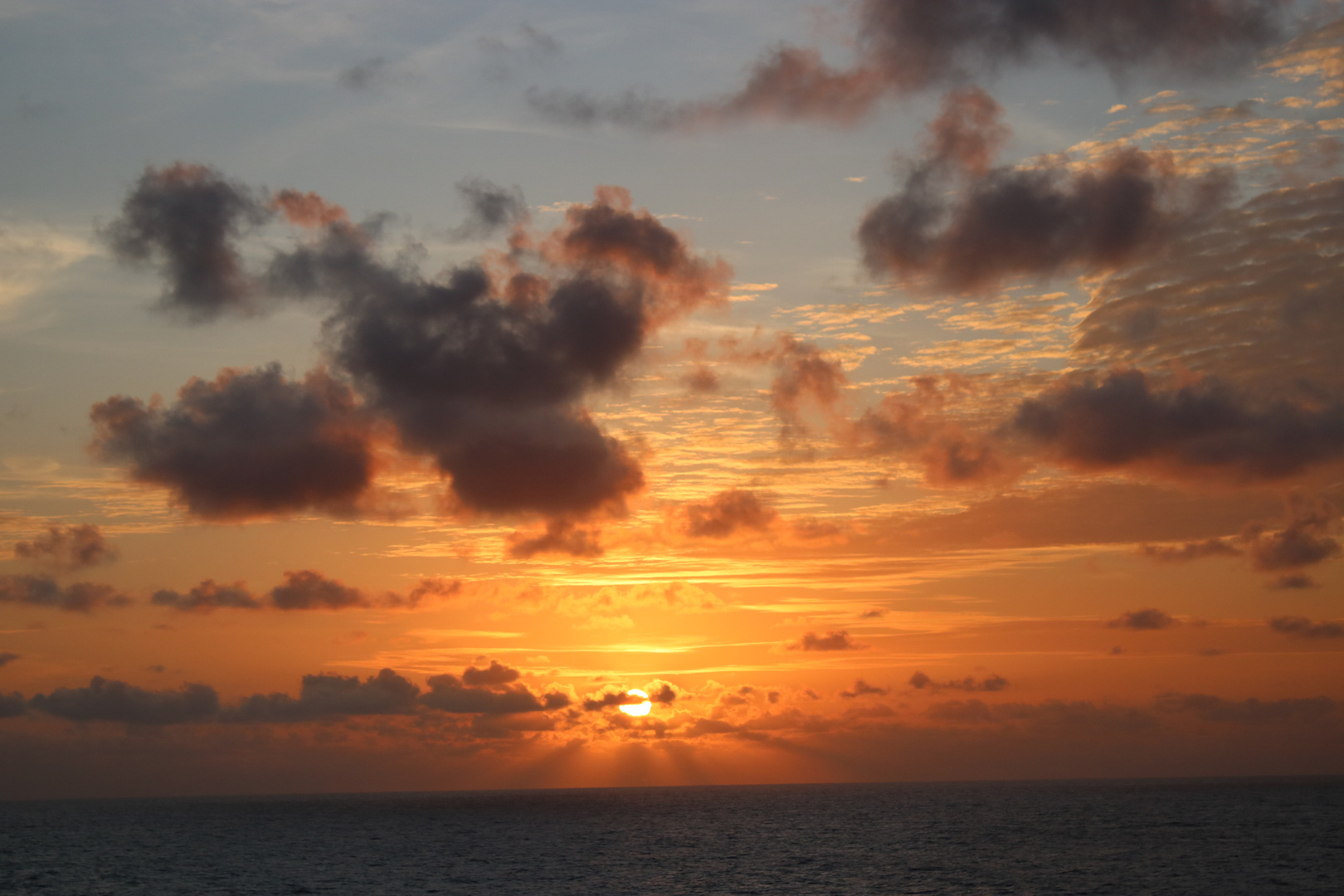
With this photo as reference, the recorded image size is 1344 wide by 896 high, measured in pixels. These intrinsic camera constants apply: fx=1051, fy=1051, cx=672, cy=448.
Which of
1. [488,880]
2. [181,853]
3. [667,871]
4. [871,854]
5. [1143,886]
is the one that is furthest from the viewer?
[181,853]

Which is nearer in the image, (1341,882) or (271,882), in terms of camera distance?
(1341,882)

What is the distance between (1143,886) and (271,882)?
102m

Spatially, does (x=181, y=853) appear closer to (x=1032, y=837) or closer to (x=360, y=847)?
(x=360, y=847)

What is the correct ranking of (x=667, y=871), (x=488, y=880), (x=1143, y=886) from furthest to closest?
(x=667, y=871), (x=488, y=880), (x=1143, y=886)

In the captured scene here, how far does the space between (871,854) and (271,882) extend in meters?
84.1

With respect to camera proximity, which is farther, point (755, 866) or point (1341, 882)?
point (755, 866)

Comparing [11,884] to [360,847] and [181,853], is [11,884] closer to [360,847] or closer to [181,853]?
[181,853]

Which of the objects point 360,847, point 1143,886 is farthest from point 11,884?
point 1143,886

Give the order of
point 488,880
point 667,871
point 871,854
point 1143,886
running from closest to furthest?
point 1143,886 → point 488,880 → point 667,871 → point 871,854

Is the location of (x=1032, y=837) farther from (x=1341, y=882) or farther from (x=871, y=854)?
(x=1341, y=882)

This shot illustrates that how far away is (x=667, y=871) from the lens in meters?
138

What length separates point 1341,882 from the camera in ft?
373

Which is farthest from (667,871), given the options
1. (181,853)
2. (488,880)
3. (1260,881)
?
(181,853)

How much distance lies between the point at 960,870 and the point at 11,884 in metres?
120
